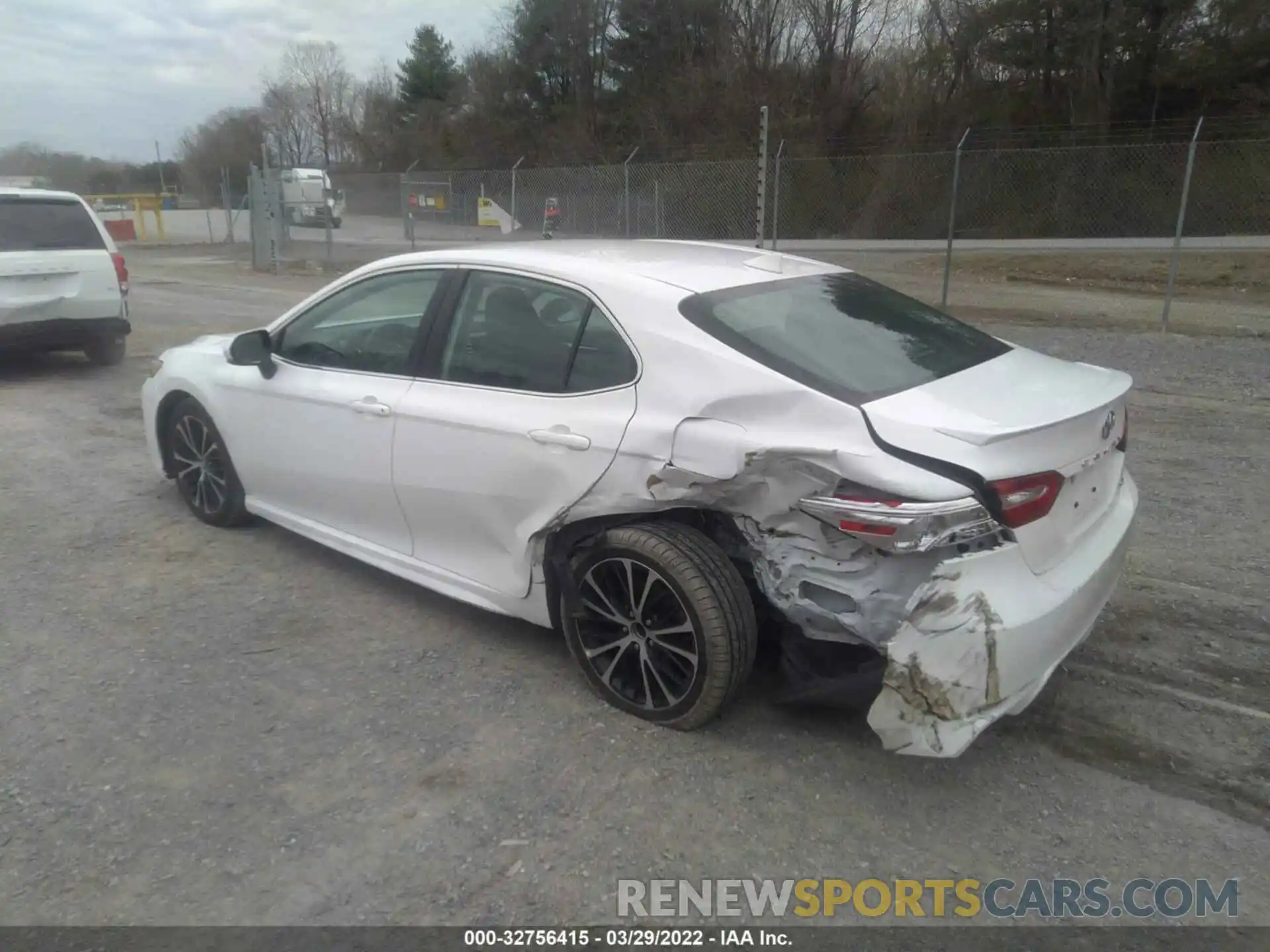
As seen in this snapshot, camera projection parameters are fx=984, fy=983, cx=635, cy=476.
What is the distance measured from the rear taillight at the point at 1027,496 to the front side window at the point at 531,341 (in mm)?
1263

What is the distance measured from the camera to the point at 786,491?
3000mm

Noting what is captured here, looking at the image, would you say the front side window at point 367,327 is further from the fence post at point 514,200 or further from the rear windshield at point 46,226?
the fence post at point 514,200

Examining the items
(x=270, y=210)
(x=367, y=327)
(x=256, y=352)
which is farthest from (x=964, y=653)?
(x=270, y=210)

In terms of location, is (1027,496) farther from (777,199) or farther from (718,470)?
(777,199)

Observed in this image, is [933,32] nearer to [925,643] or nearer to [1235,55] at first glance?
[1235,55]

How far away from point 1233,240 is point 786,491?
2217 cm

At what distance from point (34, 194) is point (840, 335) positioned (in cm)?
818

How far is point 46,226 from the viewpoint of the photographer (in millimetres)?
8672

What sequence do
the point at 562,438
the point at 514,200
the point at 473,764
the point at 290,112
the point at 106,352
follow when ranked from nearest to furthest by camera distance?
the point at 473,764 → the point at 562,438 → the point at 106,352 → the point at 514,200 → the point at 290,112

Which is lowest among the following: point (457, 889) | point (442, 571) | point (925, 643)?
point (457, 889)

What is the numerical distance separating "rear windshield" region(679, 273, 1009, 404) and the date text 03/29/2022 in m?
1.53

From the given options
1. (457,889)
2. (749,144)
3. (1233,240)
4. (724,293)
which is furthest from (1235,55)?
(457,889)

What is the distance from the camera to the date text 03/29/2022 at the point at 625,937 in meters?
2.50

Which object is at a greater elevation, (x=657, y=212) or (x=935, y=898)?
(x=657, y=212)
